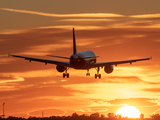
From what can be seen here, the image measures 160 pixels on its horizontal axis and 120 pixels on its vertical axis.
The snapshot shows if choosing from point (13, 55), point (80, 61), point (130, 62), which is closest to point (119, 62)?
point (130, 62)

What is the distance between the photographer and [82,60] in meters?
148

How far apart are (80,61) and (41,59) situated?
18882mm

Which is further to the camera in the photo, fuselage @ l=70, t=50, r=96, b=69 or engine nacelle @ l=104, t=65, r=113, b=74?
engine nacelle @ l=104, t=65, r=113, b=74

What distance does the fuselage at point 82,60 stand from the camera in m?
146

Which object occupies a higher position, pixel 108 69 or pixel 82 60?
pixel 82 60

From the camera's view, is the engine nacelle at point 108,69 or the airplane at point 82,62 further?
the engine nacelle at point 108,69

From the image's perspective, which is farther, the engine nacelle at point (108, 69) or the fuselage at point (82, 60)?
the engine nacelle at point (108, 69)

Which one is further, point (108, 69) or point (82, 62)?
point (108, 69)

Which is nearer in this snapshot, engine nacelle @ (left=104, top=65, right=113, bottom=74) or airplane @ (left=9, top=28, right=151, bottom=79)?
airplane @ (left=9, top=28, right=151, bottom=79)

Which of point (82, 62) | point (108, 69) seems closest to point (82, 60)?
point (82, 62)

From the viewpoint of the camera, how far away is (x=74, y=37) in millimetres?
161375

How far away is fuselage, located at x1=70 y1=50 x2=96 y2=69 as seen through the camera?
146 metres

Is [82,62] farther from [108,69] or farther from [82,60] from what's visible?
[108,69]

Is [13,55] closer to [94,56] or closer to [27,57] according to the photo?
[27,57]
